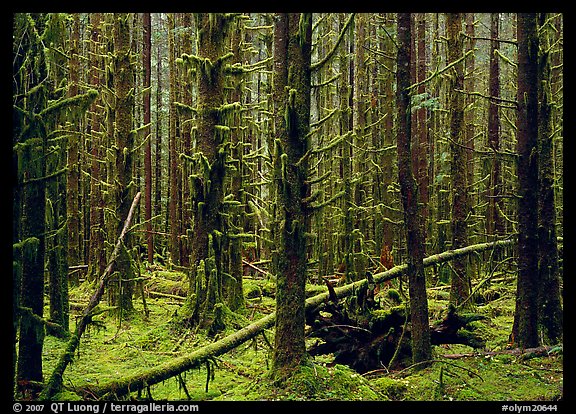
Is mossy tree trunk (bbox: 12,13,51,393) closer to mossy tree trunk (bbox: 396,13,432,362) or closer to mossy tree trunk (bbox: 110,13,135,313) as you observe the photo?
mossy tree trunk (bbox: 396,13,432,362)

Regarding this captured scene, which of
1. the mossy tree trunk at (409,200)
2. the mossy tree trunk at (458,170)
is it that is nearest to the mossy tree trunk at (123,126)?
the mossy tree trunk at (409,200)

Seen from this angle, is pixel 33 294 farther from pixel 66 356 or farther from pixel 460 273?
pixel 460 273

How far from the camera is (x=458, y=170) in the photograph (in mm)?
13352

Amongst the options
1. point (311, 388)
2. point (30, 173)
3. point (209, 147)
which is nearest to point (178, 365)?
point (311, 388)

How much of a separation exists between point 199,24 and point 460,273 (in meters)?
8.83

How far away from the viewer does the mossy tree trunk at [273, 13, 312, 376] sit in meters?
7.41

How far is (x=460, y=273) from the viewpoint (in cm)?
1277

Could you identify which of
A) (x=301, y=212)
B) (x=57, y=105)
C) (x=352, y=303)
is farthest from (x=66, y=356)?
(x=352, y=303)

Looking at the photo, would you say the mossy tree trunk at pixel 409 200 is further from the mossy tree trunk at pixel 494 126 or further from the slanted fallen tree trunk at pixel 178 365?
the mossy tree trunk at pixel 494 126

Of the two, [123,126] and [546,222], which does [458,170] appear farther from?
[123,126]

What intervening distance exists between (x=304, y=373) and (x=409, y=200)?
330 cm

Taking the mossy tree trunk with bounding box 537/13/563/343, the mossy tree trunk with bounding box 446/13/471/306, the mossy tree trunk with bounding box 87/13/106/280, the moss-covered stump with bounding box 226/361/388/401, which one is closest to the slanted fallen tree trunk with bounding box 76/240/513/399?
the moss-covered stump with bounding box 226/361/388/401
